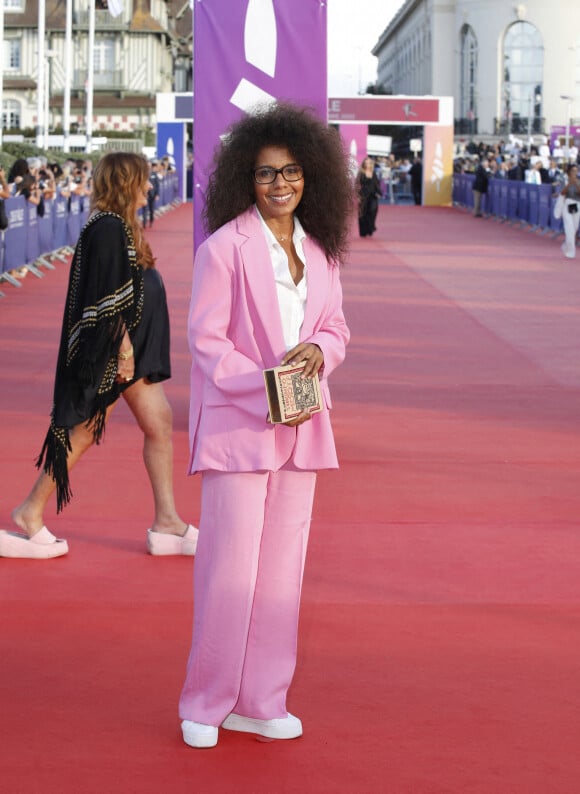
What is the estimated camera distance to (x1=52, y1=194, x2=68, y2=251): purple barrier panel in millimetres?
26219

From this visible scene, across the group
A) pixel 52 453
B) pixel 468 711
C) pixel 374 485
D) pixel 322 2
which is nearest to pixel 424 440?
pixel 374 485

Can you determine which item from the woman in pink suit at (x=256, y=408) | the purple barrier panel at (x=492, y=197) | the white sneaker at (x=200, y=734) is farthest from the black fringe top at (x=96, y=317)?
the purple barrier panel at (x=492, y=197)

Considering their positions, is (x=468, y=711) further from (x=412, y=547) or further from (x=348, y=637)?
(x=412, y=547)

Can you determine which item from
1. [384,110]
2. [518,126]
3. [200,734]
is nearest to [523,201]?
[384,110]

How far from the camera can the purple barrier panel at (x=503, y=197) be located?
1719 inches

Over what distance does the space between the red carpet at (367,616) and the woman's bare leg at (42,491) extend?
0.61 ft

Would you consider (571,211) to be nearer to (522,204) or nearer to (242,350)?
(522,204)

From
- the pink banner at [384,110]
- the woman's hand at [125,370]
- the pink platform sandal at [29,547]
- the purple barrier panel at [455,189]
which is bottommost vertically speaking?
the pink platform sandal at [29,547]

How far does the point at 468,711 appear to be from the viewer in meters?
4.96

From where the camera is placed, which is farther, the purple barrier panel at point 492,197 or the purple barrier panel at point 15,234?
the purple barrier panel at point 492,197

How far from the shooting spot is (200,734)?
4555 millimetres

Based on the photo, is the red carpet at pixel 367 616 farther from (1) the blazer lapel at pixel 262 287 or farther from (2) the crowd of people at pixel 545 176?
(2) the crowd of people at pixel 545 176

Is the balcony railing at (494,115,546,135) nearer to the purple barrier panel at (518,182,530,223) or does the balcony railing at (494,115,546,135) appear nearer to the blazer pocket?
the purple barrier panel at (518,182,530,223)

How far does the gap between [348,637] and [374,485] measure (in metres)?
3.01
